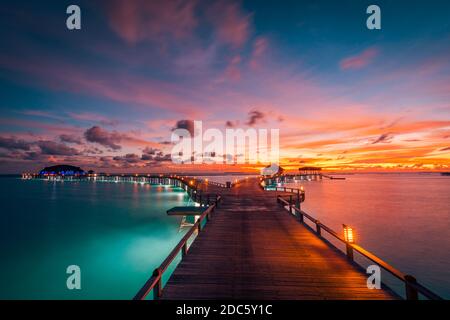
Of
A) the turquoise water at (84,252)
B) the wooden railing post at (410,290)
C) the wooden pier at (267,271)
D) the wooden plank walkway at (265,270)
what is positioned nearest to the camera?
the wooden railing post at (410,290)

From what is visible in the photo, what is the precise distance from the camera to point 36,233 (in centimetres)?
2144

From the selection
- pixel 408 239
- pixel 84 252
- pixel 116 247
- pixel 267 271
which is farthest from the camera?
pixel 408 239

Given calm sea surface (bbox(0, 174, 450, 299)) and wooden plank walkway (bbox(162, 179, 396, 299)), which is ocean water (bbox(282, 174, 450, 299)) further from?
wooden plank walkway (bbox(162, 179, 396, 299))

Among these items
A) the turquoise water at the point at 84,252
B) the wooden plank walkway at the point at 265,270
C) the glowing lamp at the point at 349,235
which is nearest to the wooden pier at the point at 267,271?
the wooden plank walkway at the point at 265,270

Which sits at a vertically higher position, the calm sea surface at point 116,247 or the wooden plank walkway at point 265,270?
the wooden plank walkway at point 265,270

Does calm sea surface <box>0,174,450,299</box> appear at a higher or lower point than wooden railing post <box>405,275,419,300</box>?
lower

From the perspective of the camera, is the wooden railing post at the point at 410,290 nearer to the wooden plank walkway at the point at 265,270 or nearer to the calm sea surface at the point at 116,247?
the wooden plank walkway at the point at 265,270

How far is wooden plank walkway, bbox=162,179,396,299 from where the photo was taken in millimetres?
5414

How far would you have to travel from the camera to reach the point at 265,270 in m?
6.52

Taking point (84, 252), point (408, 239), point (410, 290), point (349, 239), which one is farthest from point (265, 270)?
point (408, 239)

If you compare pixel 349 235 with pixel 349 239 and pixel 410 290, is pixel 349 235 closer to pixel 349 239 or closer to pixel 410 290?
pixel 349 239

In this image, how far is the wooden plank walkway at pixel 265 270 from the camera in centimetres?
541

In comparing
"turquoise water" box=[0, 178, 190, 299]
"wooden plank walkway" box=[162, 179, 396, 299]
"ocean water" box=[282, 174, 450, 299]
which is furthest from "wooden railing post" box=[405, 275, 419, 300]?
"turquoise water" box=[0, 178, 190, 299]
